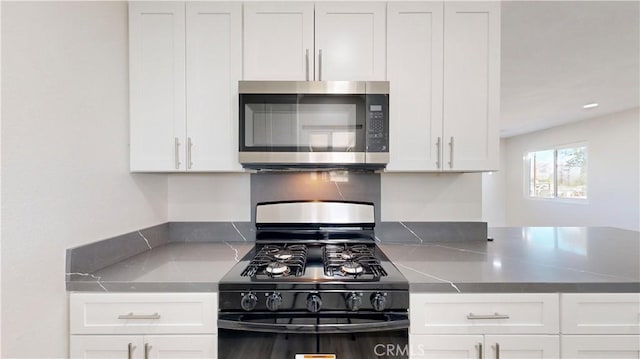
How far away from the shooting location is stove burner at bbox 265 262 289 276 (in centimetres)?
123

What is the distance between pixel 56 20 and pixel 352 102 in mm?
1243

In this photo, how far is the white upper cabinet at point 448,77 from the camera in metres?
1.56

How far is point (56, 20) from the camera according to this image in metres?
1.12

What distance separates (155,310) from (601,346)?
1733mm

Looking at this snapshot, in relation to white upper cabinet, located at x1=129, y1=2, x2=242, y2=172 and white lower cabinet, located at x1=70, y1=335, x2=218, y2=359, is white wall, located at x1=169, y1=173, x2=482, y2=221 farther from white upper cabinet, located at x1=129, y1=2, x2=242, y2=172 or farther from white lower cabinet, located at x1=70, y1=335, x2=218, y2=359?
white lower cabinet, located at x1=70, y1=335, x2=218, y2=359

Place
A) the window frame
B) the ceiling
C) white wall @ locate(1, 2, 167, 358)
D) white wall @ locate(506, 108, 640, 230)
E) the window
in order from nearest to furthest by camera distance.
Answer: white wall @ locate(1, 2, 167, 358)
the ceiling
white wall @ locate(506, 108, 640, 230)
the window frame
the window

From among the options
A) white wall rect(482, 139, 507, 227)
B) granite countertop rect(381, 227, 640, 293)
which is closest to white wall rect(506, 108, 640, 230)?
white wall rect(482, 139, 507, 227)

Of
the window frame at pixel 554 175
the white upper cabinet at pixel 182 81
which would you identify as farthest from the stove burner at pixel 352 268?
the window frame at pixel 554 175

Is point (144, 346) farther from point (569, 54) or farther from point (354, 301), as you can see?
point (569, 54)

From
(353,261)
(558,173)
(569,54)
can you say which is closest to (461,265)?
(353,261)

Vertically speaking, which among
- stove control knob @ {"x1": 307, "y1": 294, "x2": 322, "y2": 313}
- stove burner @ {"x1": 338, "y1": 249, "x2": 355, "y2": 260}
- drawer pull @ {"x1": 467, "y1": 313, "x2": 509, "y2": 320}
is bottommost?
drawer pull @ {"x1": 467, "y1": 313, "x2": 509, "y2": 320}

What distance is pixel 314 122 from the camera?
149 cm

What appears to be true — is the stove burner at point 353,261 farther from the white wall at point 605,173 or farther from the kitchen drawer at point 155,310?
the white wall at point 605,173

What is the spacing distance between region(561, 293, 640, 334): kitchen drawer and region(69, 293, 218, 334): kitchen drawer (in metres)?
1.37
